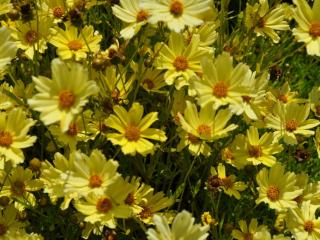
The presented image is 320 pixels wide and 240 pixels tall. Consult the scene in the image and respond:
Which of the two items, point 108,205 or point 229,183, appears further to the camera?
point 229,183

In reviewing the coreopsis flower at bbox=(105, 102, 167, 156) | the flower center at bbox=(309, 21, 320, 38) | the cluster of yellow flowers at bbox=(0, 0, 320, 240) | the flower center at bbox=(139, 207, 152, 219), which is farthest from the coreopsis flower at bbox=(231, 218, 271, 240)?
the flower center at bbox=(309, 21, 320, 38)

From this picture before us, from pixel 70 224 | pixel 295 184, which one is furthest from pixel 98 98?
pixel 295 184

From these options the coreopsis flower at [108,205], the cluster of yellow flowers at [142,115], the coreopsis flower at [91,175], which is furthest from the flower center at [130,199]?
the coreopsis flower at [91,175]

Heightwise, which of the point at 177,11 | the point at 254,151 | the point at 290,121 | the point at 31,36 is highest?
the point at 177,11

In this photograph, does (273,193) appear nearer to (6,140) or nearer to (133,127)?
(133,127)

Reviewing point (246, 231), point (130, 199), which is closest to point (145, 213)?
point (130, 199)

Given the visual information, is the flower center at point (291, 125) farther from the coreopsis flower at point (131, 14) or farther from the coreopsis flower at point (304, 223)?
the coreopsis flower at point (131, 14)
